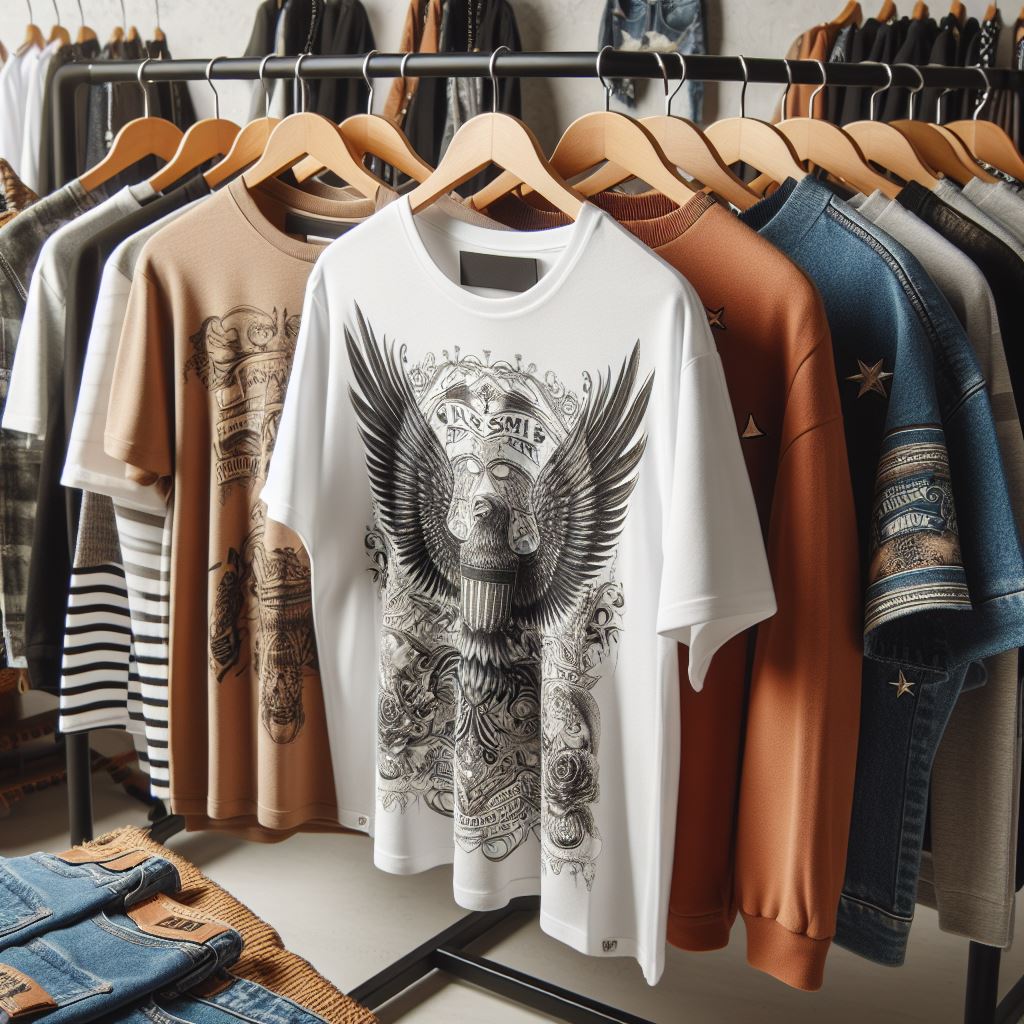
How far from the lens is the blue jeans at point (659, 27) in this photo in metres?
3.64

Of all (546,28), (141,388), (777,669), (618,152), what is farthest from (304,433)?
(546,28)

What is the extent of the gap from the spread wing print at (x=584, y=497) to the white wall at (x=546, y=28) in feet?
9.13

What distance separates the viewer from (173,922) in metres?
1.06

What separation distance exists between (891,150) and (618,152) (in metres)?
0.49

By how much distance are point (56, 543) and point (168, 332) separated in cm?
47

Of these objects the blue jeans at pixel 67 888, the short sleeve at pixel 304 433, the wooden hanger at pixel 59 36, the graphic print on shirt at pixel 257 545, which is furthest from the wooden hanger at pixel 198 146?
the wooden hanger at pixel 59 36

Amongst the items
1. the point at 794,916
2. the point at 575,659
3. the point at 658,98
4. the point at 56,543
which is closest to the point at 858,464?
the point at 575,659

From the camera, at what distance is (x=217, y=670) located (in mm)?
1442

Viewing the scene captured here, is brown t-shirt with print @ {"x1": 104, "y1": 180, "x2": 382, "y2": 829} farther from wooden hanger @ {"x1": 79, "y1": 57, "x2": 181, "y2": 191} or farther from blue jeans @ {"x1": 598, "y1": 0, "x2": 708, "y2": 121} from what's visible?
blue jeans @ {"x1": 598, "y1": 0, "x2": 708, "y2": 121}

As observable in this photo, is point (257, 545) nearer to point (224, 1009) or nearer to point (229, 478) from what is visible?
point (229, 478)

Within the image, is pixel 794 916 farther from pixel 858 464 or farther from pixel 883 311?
pixel 883 311

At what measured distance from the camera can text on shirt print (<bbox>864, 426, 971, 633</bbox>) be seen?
1.09 metres

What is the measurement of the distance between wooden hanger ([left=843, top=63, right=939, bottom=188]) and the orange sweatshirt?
0.48 m

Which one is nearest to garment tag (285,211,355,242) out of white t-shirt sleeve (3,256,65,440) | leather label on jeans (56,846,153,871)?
white t-shirt sleeve (3,256,65,440)
